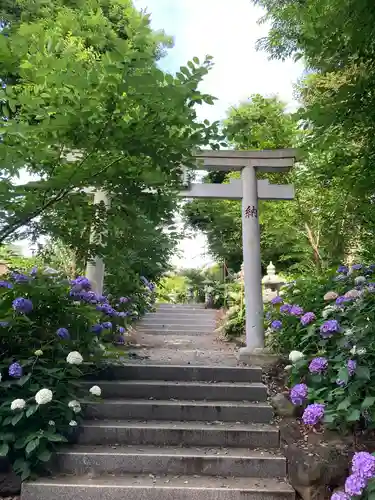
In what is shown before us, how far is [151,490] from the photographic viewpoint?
2439 mm

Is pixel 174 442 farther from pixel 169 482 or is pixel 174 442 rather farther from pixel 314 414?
pixel 314 414

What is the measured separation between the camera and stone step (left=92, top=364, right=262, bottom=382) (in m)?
3.60

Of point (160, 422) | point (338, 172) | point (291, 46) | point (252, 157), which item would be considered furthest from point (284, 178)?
point (160, 422)

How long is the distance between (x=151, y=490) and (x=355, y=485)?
4.15 feet

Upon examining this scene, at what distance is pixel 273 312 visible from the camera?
4.15 metres

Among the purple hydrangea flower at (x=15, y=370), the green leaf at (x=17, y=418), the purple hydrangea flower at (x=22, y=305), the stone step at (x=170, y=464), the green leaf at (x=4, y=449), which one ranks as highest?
the purple hydrangea flower at (x=22, y=305)

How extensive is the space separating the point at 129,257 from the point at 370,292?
3.78 meters

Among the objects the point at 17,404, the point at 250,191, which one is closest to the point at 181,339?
the point at 250,191

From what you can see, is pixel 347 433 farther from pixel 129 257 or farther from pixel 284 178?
pixel 284 178

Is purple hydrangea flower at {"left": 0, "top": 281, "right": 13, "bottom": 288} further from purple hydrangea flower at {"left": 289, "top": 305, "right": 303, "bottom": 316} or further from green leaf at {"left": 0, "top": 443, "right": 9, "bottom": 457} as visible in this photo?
purple hydrangea flower at {"left": 289, "top": 305, "right": 303, "bottom": 316}

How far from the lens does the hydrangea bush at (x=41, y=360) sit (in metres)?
2.54

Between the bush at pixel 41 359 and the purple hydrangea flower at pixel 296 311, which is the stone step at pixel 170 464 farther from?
the purple hydrangea flower at pixel 296 311

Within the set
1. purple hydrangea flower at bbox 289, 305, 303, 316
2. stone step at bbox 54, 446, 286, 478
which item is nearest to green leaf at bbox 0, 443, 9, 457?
stone step at bbox 54, 446, 286, 478

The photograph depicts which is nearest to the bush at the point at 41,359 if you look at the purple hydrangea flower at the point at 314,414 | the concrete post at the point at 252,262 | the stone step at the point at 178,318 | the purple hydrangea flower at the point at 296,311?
the purple hydrangea flower at the point at 314,414
